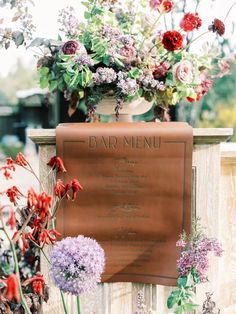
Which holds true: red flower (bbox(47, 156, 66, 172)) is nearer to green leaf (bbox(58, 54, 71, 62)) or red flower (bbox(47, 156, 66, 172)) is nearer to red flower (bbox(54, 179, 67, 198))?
red flower (bbox(54, 179, 67, 198))

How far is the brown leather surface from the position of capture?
85.0 inches

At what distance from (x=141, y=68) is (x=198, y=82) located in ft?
0.82

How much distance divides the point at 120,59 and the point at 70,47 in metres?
0.19

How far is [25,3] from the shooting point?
2.57m

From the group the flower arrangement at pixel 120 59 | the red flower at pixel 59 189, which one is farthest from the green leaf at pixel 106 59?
the red flower at pixel 59 189

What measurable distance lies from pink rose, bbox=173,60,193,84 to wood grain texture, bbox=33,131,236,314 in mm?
267

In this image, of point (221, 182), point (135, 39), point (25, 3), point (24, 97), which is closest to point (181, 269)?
point (221, 182)

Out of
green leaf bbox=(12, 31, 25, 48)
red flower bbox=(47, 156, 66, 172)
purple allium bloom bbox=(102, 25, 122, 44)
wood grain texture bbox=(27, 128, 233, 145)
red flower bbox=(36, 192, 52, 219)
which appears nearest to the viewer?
red flower bbox=(36, 192, 52, 219)

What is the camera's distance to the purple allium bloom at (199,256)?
192 centimetres

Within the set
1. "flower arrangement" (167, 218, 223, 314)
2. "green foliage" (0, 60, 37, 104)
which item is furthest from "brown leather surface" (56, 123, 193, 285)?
"green foliage" (0, 60, 37, 104)

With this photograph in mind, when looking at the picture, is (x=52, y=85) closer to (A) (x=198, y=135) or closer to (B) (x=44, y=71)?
(B) (x=44, y=71)

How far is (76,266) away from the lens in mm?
1782

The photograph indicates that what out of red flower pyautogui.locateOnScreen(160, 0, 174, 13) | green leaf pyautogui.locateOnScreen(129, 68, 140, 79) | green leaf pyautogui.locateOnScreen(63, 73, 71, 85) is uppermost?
red flower pyautogui.locateOnScreen(160, 0, 174, 13)

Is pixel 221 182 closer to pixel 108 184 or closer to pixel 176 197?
pixel 176 197
